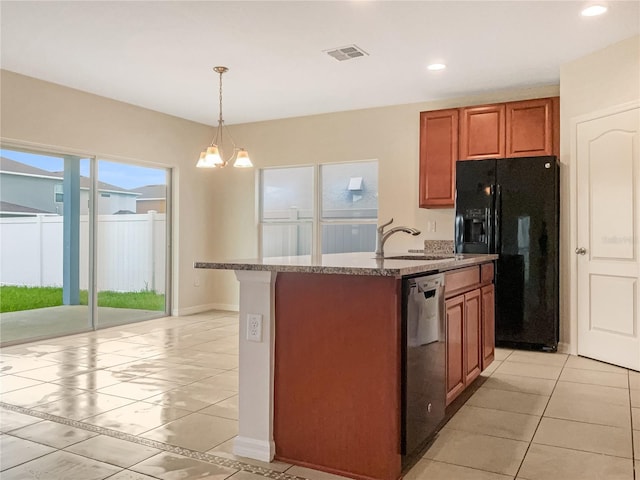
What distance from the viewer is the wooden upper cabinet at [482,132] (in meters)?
5.17

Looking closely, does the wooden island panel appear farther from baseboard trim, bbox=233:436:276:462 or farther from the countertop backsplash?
the countertop backsplash

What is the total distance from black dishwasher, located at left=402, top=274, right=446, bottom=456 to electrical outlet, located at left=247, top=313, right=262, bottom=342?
2.19 ft

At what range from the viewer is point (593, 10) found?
3.50m

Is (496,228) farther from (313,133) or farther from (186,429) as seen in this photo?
(186,429)

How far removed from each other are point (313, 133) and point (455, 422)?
4.43 m

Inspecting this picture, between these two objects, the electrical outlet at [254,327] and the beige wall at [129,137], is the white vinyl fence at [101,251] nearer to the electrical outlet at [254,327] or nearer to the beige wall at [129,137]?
the beige wall at [129,137]

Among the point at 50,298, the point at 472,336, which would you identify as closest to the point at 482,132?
the point at 472,336

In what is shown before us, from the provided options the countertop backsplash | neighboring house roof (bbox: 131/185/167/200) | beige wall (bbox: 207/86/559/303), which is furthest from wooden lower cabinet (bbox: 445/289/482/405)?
neighboring house roof (bbox: 131/185/167/200)

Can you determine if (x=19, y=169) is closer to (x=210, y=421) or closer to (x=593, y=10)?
(x=210, y=421)

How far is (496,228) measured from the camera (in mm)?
4848

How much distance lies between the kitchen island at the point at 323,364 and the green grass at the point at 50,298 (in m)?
3.67

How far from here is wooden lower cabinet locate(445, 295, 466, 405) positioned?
9.36 ft

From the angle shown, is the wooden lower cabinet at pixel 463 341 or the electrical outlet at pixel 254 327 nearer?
the electrical outlet at pixel 254 327

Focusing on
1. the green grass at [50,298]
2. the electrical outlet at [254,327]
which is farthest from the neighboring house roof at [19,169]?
the electrical outlet at [254,327]
